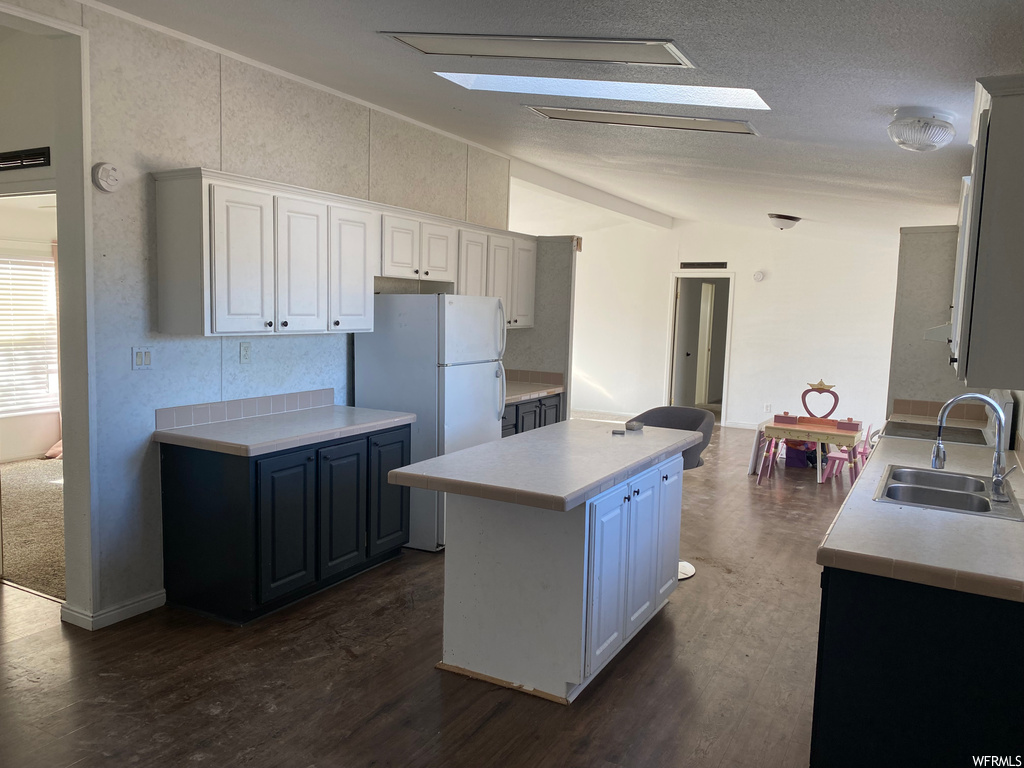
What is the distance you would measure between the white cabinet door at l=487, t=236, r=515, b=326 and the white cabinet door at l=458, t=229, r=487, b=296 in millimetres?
62

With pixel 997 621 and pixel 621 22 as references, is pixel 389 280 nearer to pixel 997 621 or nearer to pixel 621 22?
pixel 621 22

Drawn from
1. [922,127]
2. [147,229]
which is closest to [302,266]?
[147,229]

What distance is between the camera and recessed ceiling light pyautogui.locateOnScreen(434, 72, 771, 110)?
10.0 feet

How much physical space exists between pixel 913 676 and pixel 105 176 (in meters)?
3.53

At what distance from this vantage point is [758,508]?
572 cm

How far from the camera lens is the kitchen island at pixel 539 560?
2.71 metres

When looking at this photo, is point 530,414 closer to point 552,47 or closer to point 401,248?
point 401,248

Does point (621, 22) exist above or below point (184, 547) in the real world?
above

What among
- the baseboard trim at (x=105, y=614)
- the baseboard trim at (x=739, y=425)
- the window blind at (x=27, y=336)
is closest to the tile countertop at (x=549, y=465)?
the baseboard trim at (x=105, y=614)

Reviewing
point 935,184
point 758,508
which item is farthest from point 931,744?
point 758,508

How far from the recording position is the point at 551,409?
5906 millimetres

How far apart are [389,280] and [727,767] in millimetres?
3571

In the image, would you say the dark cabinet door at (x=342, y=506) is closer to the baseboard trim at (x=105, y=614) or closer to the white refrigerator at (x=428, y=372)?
the white refrigerator at (x=428, y=372)

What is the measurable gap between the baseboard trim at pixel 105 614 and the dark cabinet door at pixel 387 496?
113 centimetres
